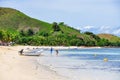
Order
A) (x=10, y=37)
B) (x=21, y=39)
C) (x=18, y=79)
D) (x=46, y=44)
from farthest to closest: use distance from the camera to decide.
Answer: (x=46, y=44) < (x=21, y=39) < (x=10, y=37) < (x=18, y=79)

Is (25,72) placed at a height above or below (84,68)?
above

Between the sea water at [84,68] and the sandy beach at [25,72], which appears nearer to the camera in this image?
the sandy beach at [25,72]

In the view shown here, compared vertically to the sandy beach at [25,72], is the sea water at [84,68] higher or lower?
lower

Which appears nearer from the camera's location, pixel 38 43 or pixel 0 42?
pixel 0 42

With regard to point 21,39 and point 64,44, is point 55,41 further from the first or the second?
point 21,39

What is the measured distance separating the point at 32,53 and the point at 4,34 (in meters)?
69.9

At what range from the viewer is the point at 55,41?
17338cm

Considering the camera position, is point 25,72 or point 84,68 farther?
point 84,68

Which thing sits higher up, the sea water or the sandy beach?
the sandy beach

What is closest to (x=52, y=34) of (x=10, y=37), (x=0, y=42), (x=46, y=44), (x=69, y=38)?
(x=69, y=38)

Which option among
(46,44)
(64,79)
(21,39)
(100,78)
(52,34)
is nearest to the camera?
(64,79)

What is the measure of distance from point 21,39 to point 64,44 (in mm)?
Result: 31616

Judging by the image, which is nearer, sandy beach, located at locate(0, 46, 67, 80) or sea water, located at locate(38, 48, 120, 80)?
sandy beach, located at locate(0, 46, 67, 80)

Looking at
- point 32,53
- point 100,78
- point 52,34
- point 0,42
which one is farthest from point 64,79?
point 52,34
